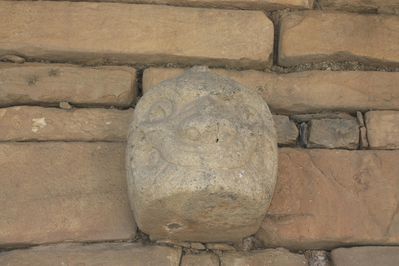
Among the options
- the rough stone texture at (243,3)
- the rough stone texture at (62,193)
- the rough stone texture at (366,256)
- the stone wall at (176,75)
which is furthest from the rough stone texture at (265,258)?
the rough stone texture at (243,3)

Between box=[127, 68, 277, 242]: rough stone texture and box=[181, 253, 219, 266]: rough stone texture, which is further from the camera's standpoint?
box=[181, 253, 219, 266]: rough stone texture

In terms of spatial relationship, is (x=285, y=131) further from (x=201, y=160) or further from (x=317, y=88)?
(x=201, y=160)

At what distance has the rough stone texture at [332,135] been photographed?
316 centimetres

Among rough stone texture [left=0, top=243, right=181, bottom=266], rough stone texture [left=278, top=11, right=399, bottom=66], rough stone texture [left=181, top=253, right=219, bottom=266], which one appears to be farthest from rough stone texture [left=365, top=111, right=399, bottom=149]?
rough stone texture [left=0, top=243, right=181, bottom=266]

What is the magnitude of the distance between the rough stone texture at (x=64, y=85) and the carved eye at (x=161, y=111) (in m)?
0.41

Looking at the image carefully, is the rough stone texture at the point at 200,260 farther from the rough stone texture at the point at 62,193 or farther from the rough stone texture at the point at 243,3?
the rough stone texture at the point at 243,3

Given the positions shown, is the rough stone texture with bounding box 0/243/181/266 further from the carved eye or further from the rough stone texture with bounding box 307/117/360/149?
the rough stone texture with bounding box 307/117/360/149

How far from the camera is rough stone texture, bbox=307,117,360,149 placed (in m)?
3.16

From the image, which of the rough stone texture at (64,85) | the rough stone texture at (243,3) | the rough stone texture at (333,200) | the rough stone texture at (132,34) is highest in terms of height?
the rough stone texture at (243,3)

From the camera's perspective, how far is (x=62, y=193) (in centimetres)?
295

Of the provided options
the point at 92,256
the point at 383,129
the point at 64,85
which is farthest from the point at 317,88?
the point at 92,256

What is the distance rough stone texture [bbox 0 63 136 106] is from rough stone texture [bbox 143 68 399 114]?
0.11 m

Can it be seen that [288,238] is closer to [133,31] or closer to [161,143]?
[161,143]

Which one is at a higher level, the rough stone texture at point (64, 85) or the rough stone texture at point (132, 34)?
the rough stone texture at point (132, 34)
